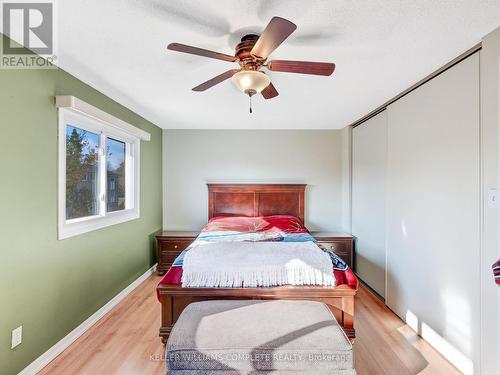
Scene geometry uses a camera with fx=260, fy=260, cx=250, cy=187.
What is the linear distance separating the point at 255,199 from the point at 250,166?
54cm

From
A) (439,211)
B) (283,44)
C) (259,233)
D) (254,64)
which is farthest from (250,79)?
(259,233)

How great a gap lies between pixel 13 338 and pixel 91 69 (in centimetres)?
200

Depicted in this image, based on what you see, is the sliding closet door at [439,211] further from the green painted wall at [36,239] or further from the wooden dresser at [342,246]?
the green painted wall at [36,239]

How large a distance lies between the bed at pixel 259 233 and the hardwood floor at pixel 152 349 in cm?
21

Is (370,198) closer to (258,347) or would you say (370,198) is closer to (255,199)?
(255,199)

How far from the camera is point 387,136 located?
2877mm

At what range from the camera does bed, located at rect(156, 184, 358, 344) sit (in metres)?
2.14

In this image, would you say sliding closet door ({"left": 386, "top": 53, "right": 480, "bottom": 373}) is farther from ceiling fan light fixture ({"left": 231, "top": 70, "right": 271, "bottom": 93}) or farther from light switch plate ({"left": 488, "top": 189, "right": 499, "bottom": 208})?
ceiling fan light fixture ({"left": 231, "top": 70, "right": 271, "bottom": 93})

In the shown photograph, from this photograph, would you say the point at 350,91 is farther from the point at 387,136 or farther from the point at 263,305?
the point at 263,305

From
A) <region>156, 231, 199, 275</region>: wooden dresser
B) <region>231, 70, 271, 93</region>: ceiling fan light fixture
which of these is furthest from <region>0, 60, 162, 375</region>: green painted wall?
<region>231, 70, 271, 93</region>: ceiling fan light fixture

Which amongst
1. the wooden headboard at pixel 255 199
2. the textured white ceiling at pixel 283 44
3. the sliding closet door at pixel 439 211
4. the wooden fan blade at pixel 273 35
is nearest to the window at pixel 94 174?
the textured white ceiling at pixel 283 44

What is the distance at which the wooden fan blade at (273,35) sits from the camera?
3.98 ft

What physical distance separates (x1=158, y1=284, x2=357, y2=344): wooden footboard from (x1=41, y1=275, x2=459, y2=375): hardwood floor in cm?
25

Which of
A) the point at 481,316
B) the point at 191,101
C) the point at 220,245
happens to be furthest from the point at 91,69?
the point at 481,316
